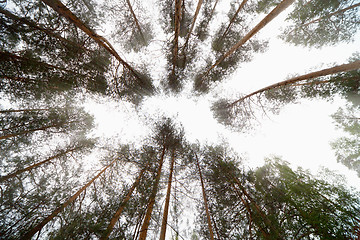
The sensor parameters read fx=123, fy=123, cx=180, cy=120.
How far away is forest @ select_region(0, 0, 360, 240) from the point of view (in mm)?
3232

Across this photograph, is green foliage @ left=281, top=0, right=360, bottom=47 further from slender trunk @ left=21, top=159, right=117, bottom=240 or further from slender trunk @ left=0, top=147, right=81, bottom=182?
slender trunk @ left=0, top=147, right=81, bottom=182

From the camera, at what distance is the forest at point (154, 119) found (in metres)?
3.23

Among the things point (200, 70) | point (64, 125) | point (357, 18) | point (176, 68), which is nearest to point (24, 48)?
point (64, 125)

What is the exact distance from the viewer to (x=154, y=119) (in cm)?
702

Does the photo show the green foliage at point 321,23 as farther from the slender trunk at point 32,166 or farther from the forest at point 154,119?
the slender trunk at point 32,166

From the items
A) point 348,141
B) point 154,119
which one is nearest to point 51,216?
point 154,119

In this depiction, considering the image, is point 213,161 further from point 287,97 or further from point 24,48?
point 24,48

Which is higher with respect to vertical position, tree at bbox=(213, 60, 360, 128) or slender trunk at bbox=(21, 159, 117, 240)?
tree at bbox=(213, 60, 360, 128)

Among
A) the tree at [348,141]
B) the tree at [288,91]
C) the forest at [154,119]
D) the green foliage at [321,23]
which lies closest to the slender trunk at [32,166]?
the forest at [154,119]

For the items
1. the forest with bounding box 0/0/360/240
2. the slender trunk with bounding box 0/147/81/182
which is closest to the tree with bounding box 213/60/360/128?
the forest with bounding box 0/0/360/240

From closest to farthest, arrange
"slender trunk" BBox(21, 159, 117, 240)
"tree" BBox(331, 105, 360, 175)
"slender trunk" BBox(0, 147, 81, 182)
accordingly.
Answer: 1. "slender trunk" BBox(21, 159, 117, 240)
2. "slender trunk" BBox(0, 147, 81, 182)
3. "tree" BBox(331, 105, 360, 175)

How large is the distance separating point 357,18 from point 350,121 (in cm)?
696

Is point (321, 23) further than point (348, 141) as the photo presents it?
No

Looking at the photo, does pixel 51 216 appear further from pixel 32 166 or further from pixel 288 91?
pixel 288 91
